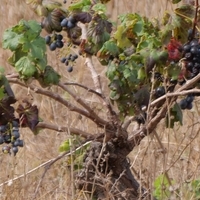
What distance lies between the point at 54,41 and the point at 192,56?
1.47ft

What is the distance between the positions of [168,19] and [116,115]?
0.37 m

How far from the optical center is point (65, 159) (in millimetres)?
3014

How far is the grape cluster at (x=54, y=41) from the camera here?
2.19 metres

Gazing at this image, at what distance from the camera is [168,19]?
211 centimetres

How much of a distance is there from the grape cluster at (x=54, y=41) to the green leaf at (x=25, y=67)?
0.19 m

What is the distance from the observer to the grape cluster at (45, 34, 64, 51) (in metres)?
2.19

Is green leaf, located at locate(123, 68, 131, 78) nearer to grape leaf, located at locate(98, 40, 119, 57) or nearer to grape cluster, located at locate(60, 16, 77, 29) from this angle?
grape leaf, located at locate(98, 40, 119, 57)

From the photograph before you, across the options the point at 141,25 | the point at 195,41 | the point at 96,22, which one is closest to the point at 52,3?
the point at 96,22

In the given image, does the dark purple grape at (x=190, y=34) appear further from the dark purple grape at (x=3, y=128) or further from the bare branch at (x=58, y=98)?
the dark purple grape at (x=3, y=128)

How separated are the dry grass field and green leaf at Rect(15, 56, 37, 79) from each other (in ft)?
1.17

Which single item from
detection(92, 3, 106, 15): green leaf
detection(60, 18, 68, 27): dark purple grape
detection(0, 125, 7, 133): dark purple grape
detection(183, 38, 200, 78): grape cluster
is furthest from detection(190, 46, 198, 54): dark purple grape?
detection(0, 125, 7, 133): dark purple grape

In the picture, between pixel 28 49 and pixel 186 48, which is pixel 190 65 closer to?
pixel 186 48

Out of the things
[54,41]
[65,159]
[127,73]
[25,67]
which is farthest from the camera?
[65,159]

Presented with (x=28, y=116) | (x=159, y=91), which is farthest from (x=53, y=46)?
(x=159, y=91)
